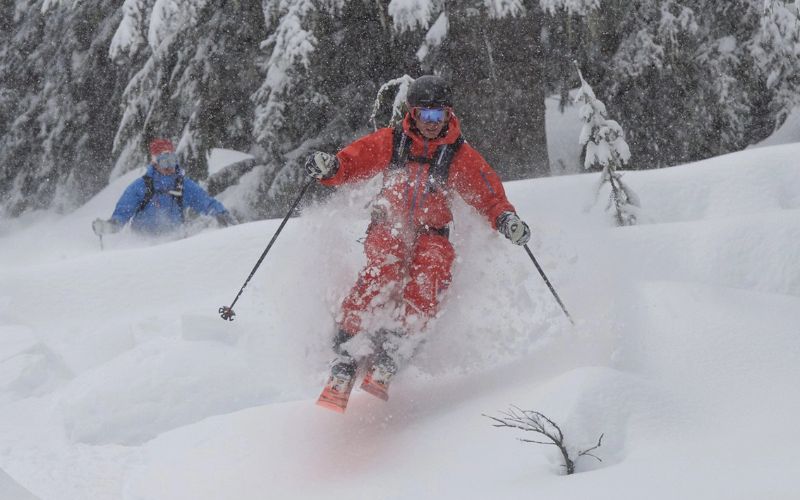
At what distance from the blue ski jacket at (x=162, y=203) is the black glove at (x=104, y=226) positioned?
0.51 feet

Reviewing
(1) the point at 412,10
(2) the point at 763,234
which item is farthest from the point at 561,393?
(1) the point at 412,10

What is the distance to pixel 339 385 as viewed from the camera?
390 cm

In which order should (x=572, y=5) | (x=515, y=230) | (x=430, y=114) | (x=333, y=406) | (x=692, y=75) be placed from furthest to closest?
(x=692, y=75), (x=572, y=5), (x=430, y=114), (x=515, y=230), (x=333, y=406)

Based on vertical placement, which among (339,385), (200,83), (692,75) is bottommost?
(200,83)

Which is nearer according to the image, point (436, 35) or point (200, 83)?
point (436, 35)

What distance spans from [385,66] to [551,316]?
17.8 ft

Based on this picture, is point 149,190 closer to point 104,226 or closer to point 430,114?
point 104,226

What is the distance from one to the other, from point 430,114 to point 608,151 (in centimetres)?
184

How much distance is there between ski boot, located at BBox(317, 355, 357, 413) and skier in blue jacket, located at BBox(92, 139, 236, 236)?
4.66m

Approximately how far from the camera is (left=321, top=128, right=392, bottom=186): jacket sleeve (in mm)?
4598

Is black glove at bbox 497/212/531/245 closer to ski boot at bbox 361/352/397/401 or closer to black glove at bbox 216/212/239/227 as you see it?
ski boot at bbox 361/352/397/401

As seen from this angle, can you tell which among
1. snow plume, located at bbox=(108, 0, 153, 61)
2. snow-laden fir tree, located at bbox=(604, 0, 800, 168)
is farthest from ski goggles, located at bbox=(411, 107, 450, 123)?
snow plume, located at bbox=(108, 0, 153, 61)

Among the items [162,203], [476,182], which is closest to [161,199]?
[162,203]

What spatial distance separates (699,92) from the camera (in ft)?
30.4
